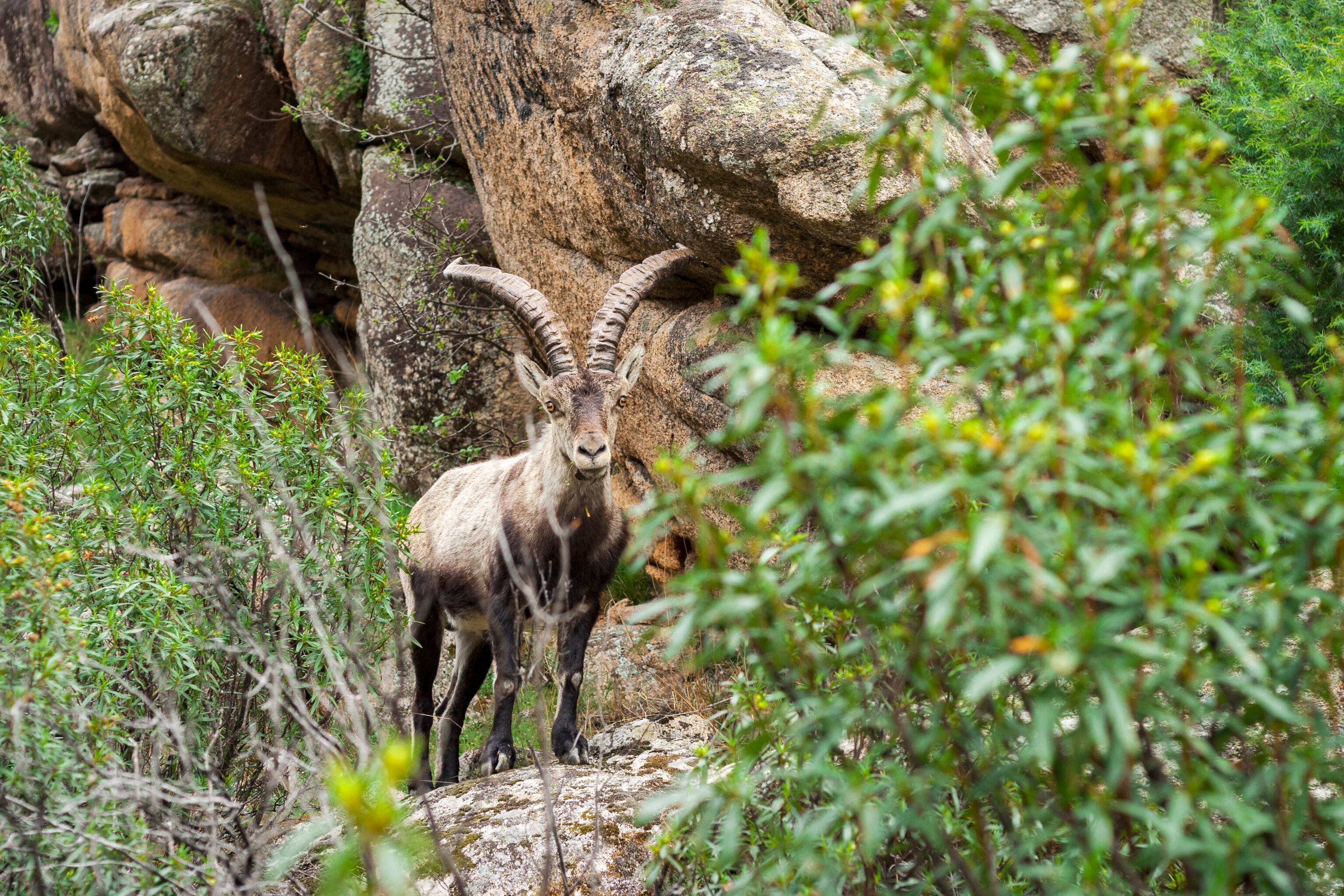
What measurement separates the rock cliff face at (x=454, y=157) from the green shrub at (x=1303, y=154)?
1.04m

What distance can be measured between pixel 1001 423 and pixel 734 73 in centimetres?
Answer: 437

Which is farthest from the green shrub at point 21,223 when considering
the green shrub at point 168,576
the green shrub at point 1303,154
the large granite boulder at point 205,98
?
the green shrub at point 1303,154

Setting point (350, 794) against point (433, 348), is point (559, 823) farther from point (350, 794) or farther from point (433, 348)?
point (433, 348)

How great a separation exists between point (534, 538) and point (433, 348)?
3.42 metres

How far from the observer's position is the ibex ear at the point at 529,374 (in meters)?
5.80

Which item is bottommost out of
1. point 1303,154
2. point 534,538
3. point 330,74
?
point 534,538

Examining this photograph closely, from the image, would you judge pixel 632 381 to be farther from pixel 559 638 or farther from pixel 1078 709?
pixel 1078 709

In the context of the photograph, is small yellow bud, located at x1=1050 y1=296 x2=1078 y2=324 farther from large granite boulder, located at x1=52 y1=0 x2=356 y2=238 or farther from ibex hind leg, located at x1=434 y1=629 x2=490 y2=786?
large granite boulder, located at x1=52 y1=0 x2=356 y2=238

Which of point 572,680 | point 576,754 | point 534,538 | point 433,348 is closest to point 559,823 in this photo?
point 576,754

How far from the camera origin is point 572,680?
209 inches

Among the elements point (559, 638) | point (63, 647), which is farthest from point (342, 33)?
point (63, 647)

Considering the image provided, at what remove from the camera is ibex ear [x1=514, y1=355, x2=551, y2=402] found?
19.0 ft

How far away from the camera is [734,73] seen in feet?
18.3

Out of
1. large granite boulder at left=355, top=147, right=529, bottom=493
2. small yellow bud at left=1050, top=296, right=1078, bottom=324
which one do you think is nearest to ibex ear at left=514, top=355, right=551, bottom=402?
large granite boulder at left=355, top=147, right=529, bottom=493
